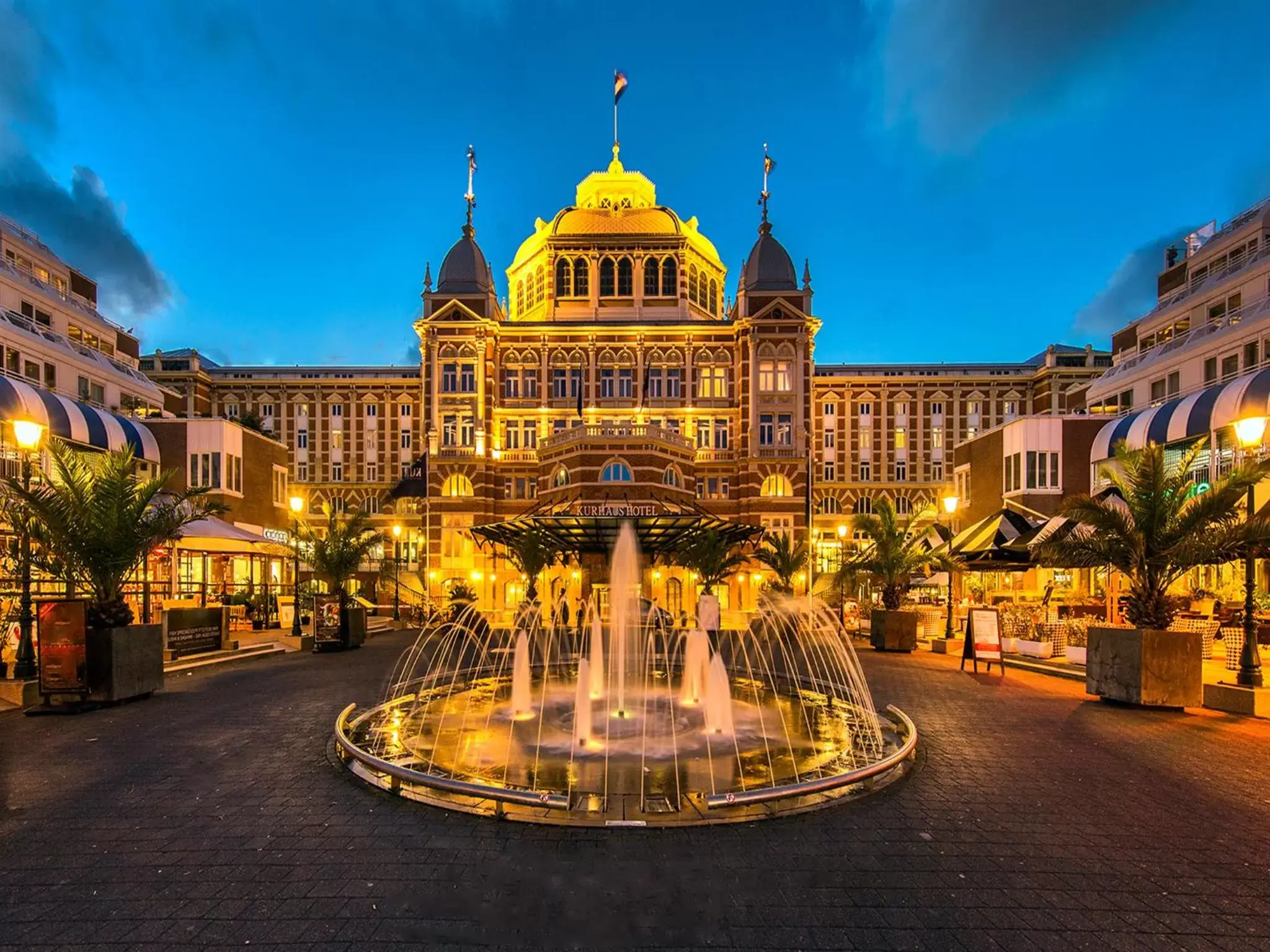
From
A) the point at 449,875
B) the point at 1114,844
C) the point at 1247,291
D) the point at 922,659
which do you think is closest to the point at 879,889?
the point at 1114,844

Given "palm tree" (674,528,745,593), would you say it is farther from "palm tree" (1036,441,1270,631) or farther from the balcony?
"palm tree" (1036,441,1270,631)

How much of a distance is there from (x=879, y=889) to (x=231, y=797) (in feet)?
23.4

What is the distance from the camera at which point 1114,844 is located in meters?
6.74

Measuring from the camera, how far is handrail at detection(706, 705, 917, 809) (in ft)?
24.4

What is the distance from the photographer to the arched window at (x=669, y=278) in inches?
2215

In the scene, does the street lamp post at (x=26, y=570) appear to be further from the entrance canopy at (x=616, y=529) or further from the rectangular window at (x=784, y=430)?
the rectangular window at (x=784, y=430)

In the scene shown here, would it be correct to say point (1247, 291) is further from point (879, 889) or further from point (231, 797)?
point (231, 797)

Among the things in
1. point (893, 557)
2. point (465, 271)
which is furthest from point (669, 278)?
point (893, 557)

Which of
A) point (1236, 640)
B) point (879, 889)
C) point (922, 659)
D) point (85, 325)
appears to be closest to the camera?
point (879, 889)

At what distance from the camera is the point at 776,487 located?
1912 inches

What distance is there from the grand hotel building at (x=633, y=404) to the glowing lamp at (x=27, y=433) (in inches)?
868

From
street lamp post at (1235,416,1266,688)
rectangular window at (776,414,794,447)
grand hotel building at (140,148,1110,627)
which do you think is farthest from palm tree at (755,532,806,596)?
rectangular window at (776,414,794,447)

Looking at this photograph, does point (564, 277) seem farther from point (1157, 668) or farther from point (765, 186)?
point (1157, 668)

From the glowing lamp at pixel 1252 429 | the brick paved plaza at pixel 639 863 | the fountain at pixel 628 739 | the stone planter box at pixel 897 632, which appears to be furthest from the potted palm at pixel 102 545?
the glowing lamp at pixel 1252 429
